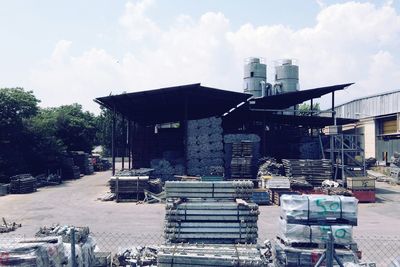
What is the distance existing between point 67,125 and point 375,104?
125ft

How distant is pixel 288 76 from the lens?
160 feet

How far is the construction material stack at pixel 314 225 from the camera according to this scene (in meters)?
9.03

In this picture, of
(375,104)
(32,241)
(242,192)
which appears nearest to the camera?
(32,241)

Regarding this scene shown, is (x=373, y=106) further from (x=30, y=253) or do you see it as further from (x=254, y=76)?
(x=30, y=253)

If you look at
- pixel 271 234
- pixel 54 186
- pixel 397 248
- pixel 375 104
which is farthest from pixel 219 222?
pixel 375 104

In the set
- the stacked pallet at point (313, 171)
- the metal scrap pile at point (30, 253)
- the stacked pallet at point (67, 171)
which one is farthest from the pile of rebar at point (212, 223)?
the stacked pallet at point (67, 171)

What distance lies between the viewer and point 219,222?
939 centimetres

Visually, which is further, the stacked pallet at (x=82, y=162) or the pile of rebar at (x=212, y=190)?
the stacked pallet at (x=82, y=162)

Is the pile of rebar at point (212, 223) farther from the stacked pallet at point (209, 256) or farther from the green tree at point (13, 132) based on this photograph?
the green tree at point (13, 132)

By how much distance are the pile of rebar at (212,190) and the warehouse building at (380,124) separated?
3307cm

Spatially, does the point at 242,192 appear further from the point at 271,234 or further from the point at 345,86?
the point at 345,86

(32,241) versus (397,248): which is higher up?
(32,241)

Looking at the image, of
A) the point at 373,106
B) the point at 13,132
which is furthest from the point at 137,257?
the point at 373,106

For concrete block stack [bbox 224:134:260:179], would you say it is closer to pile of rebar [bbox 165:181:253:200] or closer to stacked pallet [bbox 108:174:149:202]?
stacked pallet [bbox 108:174:149:202]
